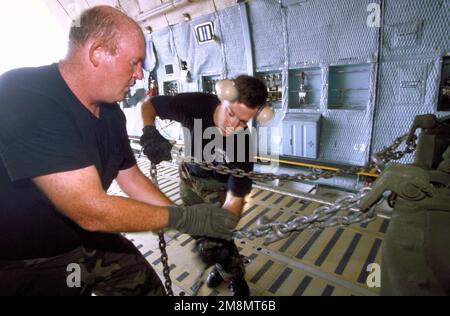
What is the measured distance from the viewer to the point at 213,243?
2.47 m

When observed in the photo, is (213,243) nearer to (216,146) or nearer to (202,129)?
(216,146)

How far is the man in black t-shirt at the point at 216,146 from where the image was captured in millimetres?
2400

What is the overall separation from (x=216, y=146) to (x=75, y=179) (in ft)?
5.54

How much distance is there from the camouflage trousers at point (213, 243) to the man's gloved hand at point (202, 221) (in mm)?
941

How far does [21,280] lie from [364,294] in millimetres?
2547

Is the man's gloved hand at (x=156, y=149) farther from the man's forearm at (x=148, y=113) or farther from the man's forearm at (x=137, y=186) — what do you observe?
the man's forearm at (x=148, y=113)

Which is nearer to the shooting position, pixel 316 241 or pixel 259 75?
pixel 316 241

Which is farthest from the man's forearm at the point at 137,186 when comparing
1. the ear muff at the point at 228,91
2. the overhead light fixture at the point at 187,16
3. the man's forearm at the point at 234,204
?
the overhead light fixture at the point at 187,16

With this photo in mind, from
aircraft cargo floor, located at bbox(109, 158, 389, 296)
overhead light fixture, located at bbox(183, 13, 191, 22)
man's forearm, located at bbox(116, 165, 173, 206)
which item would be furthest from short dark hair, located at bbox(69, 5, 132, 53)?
overhead light fixture, located at bbox(183, 13, 191, 22)

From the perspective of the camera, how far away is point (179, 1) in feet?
18.4

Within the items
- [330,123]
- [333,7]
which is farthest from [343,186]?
[333,7]

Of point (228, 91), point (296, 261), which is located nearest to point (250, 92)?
point (228, 91)
